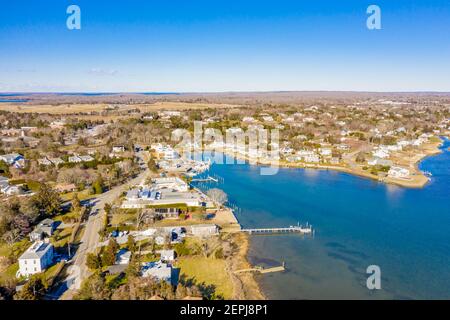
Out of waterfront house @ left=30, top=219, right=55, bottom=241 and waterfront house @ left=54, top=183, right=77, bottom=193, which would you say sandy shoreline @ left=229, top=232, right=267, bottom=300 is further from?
waterfront house @ left=54, top=183, right=77, bottom=193

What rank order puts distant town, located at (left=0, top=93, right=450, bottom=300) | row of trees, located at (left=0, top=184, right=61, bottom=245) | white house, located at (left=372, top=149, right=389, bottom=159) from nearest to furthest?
distant town, located at (left=0, top=93, right=450, bottom=300), row of trees, located at (left=0, top=184, right=61, bottom=245), white house, located at (left=372, top=149, right=389, bottom=159)

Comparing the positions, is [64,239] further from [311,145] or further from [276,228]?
[311,145]

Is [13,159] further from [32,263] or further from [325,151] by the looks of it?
[325,151]

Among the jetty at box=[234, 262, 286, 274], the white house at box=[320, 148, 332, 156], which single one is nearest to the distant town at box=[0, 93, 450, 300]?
the white house at box=[320, 148, 332, 156]

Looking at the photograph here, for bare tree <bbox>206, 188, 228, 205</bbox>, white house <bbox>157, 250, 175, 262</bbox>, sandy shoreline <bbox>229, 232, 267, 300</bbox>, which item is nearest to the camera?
sandy shoreline <bbox>229, 232, 267, 300</bbox>

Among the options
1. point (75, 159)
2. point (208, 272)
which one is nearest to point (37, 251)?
point (208, 272)
